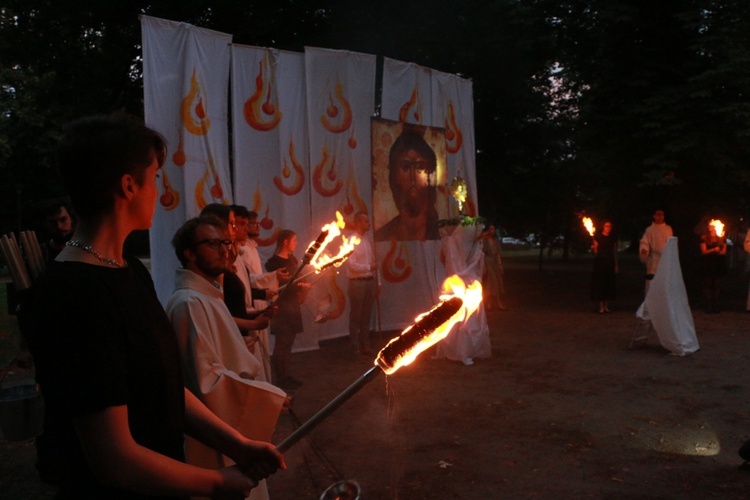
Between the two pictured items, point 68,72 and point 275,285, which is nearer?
point 275,285

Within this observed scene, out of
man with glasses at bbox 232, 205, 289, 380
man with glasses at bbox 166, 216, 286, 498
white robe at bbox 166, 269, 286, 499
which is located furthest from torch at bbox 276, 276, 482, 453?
man with glasses at bbox 232, 205, 289, 380

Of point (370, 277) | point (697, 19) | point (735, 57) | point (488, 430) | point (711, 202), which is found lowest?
point (488, 430)

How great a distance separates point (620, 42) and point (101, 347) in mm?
15279

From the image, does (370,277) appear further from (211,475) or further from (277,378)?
(211,475)

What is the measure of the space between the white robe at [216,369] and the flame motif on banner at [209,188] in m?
5.15

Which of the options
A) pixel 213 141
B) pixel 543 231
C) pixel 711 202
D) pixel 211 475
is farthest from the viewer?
pixel 543 231

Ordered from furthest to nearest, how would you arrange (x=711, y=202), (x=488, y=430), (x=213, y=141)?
(x=711, y=202)
(x=213, y=141)
(x=488, y=430)

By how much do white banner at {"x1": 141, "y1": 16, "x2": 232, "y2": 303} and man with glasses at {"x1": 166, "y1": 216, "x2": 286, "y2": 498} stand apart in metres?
4.73

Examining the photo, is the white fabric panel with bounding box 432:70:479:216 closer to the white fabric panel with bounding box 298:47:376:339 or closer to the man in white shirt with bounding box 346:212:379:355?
the white fabric panel with bounding box 298:47:376:339

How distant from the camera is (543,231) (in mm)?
27141

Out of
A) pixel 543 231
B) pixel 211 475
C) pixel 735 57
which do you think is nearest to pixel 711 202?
pixel 735 57

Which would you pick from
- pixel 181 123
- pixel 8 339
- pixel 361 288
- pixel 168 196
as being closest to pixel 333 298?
pixel 361 288

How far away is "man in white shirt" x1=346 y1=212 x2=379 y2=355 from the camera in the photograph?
9172 millimetres

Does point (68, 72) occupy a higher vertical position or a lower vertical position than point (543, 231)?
higher
